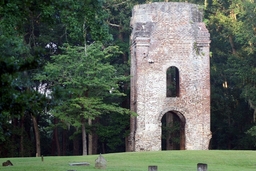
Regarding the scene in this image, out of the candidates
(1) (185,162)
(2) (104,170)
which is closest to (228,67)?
(1) (185,162)

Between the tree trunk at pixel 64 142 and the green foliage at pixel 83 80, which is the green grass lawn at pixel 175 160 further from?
the tree trunk at pixel 64 142

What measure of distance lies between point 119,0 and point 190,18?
6.97 m

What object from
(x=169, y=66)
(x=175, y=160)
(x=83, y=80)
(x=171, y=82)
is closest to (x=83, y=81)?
(x=83, y=80)

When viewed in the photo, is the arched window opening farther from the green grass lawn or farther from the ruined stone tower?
the green grass lawn

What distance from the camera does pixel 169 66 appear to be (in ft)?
97.0

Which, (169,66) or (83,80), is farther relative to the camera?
(169,66)

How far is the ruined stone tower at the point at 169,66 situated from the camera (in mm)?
29078

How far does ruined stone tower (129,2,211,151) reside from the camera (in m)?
29.1

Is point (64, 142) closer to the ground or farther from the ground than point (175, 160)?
farther from the ground

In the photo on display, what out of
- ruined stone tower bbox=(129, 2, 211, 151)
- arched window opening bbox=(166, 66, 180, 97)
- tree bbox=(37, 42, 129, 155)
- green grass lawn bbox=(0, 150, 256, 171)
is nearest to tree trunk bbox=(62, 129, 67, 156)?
arched window opening bbox=(166, 66, 180, 97)

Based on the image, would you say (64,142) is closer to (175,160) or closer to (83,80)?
(83,80)

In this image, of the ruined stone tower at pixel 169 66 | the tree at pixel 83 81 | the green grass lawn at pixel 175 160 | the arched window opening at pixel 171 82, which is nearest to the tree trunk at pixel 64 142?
the arched window opening at pixel 171 82

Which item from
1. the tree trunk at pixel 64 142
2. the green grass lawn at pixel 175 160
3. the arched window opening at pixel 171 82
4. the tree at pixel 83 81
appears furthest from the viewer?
the tree trunk at pixel 64 142

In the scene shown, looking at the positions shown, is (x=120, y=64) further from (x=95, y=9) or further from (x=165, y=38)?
(x=95, y=9)
